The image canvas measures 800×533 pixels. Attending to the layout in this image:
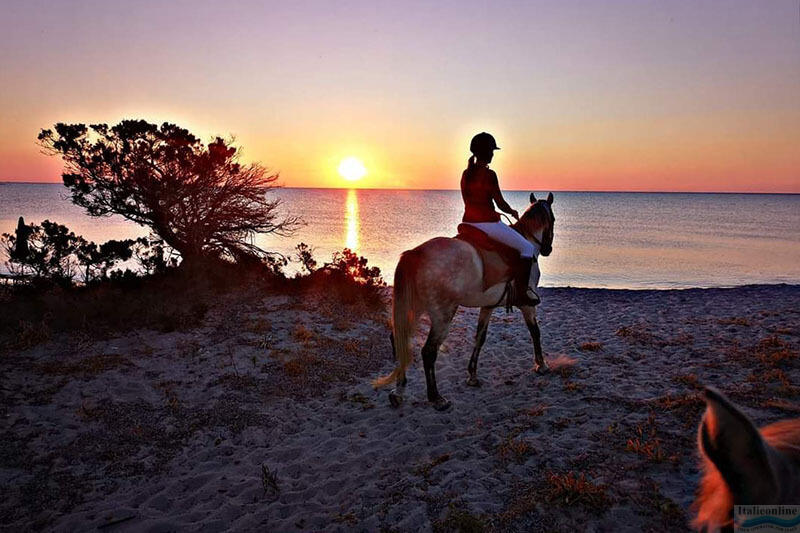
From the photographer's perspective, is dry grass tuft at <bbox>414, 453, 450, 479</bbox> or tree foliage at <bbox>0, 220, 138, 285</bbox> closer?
dry grass tuft at <bbox>414, 453, 450, 479</bbox>

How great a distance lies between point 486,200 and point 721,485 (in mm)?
5125

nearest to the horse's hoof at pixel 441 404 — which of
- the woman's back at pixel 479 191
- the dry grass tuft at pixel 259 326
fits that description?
the woman's back at pixel 479 191

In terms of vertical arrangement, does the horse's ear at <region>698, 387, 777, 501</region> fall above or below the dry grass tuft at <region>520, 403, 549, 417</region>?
above

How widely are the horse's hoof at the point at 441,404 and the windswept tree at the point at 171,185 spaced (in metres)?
8.53

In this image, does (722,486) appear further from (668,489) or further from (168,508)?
(168,508)

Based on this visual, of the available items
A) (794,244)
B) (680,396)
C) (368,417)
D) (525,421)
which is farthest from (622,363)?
(794,244)

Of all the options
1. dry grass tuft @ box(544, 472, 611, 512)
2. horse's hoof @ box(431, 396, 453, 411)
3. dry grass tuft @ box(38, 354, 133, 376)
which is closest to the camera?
dry grass tuft @ box(544, 472, 611, 512)

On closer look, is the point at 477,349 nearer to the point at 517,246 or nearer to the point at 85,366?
the point at 517,246

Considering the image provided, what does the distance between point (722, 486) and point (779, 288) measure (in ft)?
58.8

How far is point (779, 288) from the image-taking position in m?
14.1

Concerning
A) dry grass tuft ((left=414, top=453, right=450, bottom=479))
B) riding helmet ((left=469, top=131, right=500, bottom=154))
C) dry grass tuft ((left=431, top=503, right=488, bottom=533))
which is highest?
riding helmet ((left=469, top=131, right=500, bottom=154))

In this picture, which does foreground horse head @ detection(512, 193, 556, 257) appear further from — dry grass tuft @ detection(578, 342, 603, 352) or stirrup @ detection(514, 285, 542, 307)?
dry grass tuft @ detection(578, 342, 603, 352)

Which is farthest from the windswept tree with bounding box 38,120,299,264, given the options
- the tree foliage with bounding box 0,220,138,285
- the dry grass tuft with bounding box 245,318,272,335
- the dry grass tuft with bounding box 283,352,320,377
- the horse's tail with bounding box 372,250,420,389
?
the horse's tail with bounding box 372,250,420,389

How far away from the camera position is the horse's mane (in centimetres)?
114
